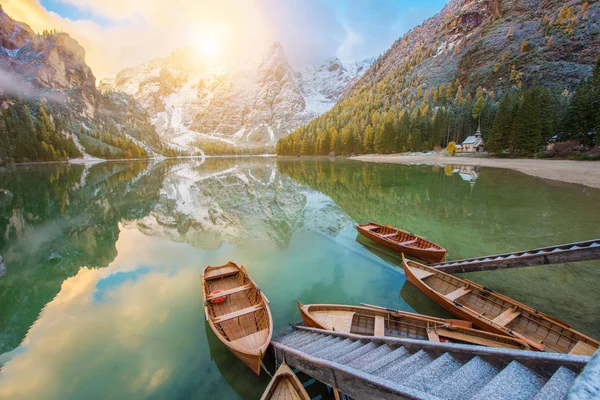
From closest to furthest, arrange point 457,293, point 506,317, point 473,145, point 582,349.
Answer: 1. point 582,349
2. point 506,317
3. point 457,293
4. point 473,145

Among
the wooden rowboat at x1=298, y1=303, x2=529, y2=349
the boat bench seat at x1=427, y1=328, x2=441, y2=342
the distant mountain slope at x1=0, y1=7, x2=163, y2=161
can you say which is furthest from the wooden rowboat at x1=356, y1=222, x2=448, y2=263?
the distant mountain slope at x1=0, y1=7, x2=163, y2=161

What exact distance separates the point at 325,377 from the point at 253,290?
6.26 metres

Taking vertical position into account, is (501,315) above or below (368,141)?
below

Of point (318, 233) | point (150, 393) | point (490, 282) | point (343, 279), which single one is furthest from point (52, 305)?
point (490, 282)

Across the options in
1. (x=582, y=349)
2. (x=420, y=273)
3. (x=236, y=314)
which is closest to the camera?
(x=582, y=349)

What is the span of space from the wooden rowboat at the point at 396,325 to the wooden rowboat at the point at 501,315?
71cm

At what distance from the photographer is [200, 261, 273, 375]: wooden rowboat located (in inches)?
298

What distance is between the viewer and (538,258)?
9828mm

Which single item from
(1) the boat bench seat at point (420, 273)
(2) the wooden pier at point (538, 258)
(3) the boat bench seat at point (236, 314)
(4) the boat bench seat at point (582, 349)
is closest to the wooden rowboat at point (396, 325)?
(4) the boat bench seat at point (582, 349)

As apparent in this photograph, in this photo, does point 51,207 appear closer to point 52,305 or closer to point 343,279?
point 52,305

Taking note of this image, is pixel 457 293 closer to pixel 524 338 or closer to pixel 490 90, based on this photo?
pixel 524 338

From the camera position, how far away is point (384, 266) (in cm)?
1470

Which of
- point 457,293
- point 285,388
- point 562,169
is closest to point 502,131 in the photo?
point 562,169

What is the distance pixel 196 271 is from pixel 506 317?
14.4m
